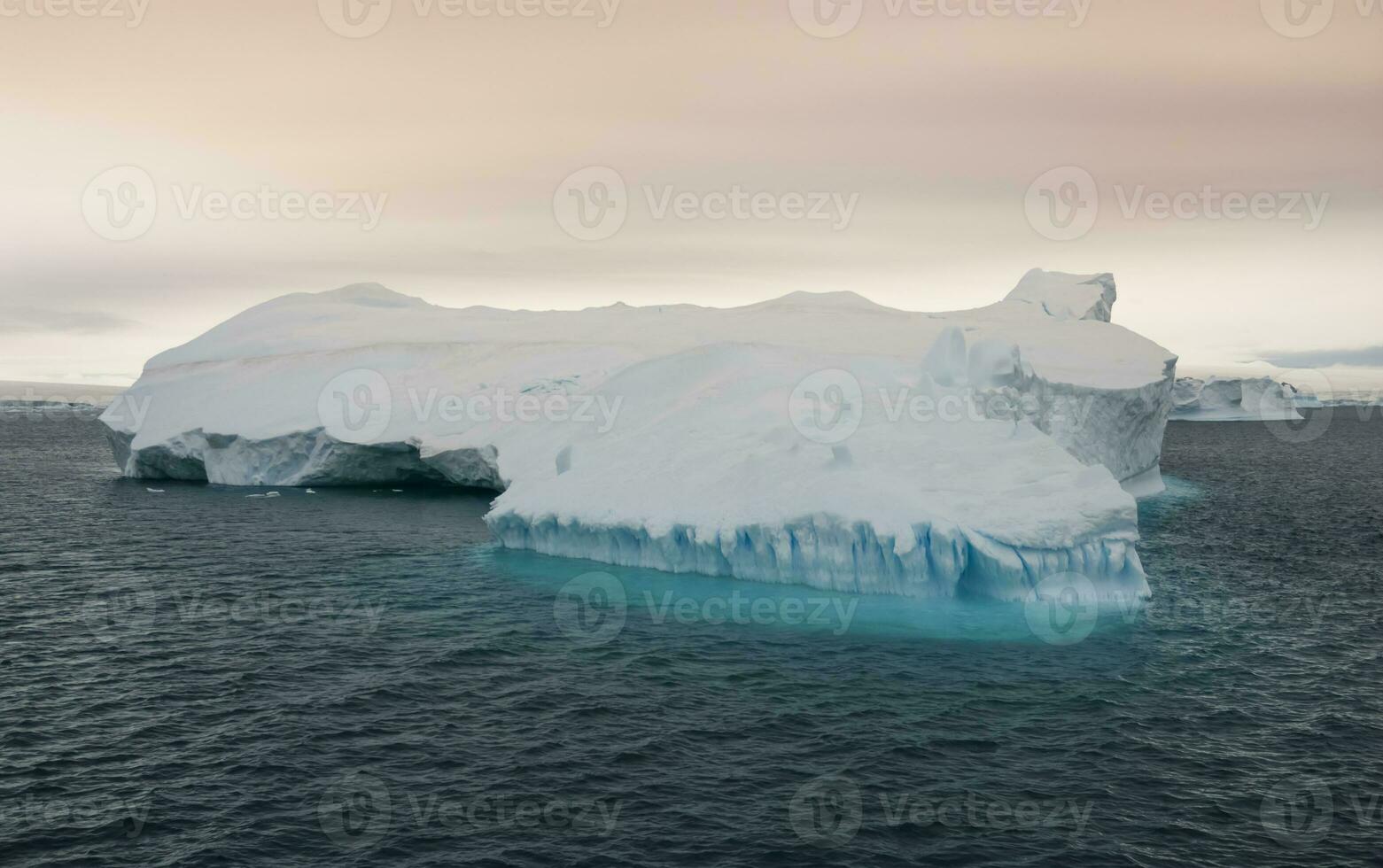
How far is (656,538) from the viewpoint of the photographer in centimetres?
3506

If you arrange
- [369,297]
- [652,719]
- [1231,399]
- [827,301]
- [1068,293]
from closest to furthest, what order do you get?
[652,719] < [1068,293] < [827,301] < [369,297] < [1231,399]

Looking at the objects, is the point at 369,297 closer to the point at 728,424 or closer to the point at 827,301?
the point at 827,301

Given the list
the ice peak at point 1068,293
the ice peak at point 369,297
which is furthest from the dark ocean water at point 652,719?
the ice peak at point 369,297

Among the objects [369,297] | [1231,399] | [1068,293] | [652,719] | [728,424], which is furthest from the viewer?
[1231,399]

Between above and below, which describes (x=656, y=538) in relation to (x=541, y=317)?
below

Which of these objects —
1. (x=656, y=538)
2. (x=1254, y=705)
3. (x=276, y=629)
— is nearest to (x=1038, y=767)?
(x=1254, y=705)

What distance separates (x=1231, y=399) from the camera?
171375 mm

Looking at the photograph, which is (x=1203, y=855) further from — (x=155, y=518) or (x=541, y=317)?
(x=541, y=317)

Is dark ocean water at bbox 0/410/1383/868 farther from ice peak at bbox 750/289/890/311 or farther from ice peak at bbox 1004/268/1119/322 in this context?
ice peak at bbox 750/289/890/311

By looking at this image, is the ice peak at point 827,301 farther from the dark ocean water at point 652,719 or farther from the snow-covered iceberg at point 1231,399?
the snow-covered iceberg at point 1231,399

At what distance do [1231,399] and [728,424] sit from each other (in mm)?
158140

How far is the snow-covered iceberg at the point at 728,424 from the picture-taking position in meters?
32.1

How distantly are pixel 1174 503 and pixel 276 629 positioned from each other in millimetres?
48949

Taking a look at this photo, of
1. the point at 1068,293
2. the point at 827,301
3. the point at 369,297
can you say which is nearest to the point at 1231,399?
the point at 1068,293
